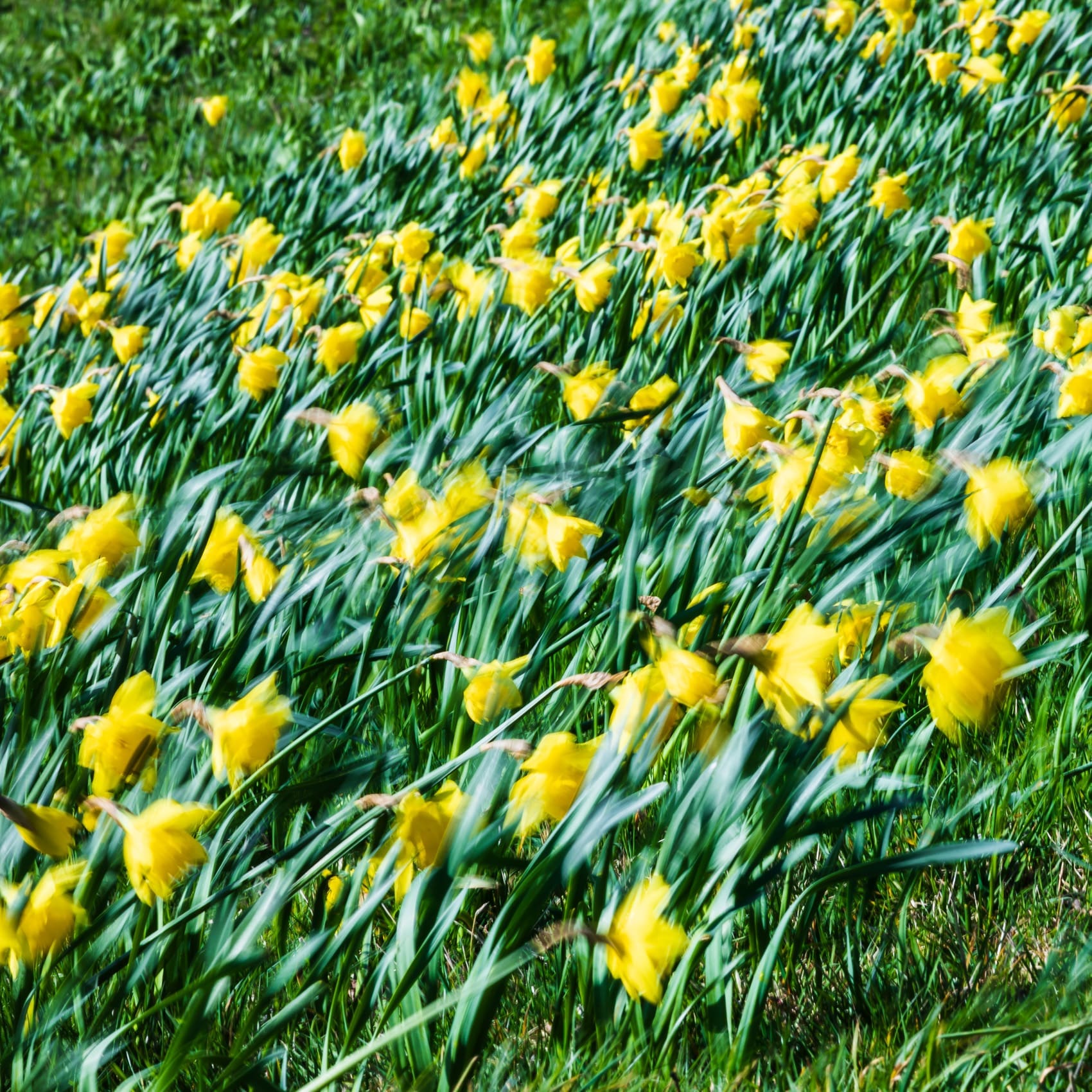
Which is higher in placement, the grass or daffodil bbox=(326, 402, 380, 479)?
daffodil bbox=(326, 402, 380, 479)

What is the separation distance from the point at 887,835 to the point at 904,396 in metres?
0.70

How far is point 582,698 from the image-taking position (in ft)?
4.72

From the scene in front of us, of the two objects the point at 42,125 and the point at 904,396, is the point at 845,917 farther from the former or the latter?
the point at 42,125

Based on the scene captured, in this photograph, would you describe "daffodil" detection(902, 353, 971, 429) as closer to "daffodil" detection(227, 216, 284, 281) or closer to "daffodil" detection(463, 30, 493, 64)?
"daffodil" detection(227, 216, 284, 281)

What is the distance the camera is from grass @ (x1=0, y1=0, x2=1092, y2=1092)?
114cm

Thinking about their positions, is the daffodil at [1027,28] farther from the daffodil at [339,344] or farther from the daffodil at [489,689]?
the daffodil at [489,689]

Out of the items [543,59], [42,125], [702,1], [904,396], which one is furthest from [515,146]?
[42,125]

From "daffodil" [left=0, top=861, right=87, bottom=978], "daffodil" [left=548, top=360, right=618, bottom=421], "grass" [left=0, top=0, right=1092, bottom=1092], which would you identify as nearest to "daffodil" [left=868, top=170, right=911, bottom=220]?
"grass" [left=0, top=0, right=1092, bottom=1092]

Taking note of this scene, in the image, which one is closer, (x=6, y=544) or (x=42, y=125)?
(x=6, y=544)

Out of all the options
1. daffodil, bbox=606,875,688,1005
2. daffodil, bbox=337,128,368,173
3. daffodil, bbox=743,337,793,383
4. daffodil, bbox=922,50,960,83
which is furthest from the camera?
daffodil, bbox=337,128,368,173

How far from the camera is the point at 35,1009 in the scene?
1.28 meters

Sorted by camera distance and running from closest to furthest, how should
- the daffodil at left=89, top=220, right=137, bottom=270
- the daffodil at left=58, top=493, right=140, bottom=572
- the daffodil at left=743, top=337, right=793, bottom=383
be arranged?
the daffodil at left=58, top=493, right=140, bottom=572
the daffodil at left=743, top=337, right=793, bottom=383
the daffodil at left=89, top=220, right=137, bottom=270

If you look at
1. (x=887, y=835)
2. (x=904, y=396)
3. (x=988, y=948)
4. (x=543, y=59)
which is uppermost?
(x=543, y=59)

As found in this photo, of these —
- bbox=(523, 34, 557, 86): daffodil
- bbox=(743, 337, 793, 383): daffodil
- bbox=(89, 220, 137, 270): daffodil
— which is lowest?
bbox=(743, 337, 793, 383): daffodil
